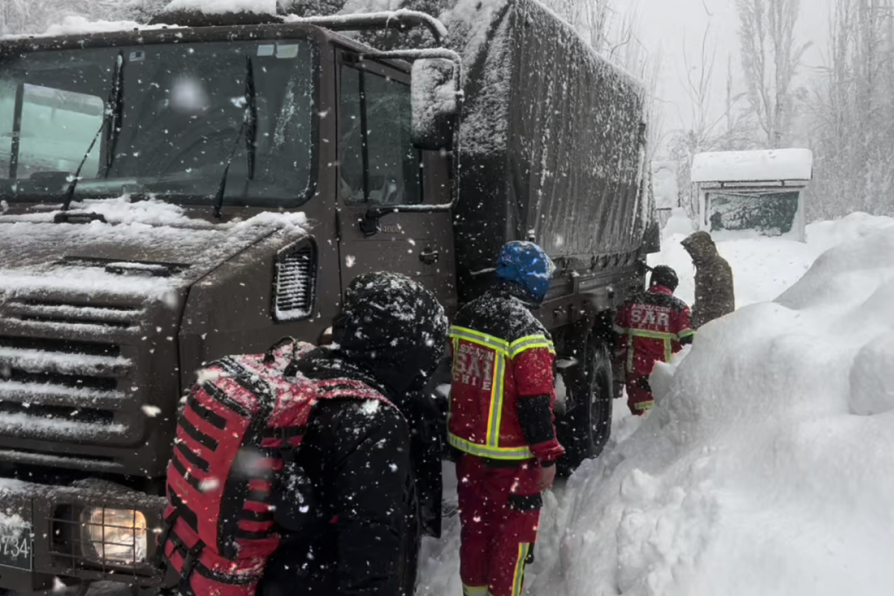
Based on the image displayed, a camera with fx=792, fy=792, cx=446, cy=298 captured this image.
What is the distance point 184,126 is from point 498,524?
2320 millimetres

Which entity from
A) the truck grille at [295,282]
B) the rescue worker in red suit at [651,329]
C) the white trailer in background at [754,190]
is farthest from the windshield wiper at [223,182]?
the white trailer in background at [754,190]

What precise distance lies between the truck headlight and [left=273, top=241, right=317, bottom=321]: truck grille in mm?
901

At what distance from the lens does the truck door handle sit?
423 centimetres

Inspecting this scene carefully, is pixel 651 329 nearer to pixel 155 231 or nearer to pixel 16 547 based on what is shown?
pixel 155 231

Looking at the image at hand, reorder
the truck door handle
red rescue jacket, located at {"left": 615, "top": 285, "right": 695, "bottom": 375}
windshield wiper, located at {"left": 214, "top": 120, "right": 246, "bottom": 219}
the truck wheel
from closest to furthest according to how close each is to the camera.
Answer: the truck wheel, windshield wiper, located at {"left": 214, "top": 120, "right": 246, "bottom": 219}, the truck door handle, red rescue jacket, located at {"left": 615, "top": 285, "right": 695, "bottom": 375}

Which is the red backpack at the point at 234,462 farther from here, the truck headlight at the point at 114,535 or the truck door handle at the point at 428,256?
the truck door handle at the point at 428,256

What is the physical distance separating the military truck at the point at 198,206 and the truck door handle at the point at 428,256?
30 mm

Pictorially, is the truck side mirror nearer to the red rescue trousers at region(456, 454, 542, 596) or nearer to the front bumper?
the red rescue trousers at region(456, 454, 542, 596)

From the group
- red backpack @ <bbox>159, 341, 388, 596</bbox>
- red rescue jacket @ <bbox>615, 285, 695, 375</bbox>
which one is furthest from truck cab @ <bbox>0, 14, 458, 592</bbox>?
red rescue jacket @ <bbox>615, 285, 695, 375</bbox>

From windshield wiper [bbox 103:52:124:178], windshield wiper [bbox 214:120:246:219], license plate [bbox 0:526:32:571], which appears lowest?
license plate [bbox 0:526:32:571]

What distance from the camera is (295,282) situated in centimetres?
324

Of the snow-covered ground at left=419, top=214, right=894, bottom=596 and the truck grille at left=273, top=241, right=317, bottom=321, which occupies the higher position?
the truck grille at left=273, top=241, right=317, bottom=321

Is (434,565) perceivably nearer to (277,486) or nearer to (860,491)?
(860,491)

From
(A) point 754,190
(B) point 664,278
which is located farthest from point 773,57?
(B) point 664,278
